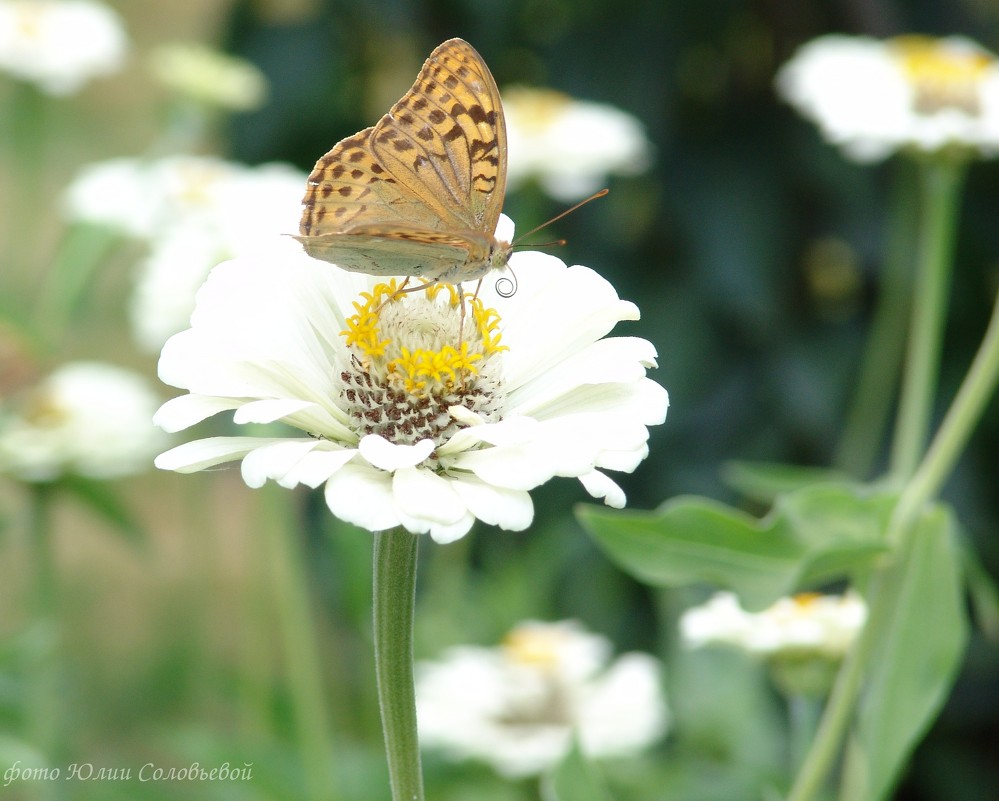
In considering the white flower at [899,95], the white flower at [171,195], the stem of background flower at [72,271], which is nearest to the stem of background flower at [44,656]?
the stem of background flower at [72,271]

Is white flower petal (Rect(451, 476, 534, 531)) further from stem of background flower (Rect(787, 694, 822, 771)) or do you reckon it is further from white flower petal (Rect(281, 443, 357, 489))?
stem of background flower (Rect(787, 694, 822, 771))

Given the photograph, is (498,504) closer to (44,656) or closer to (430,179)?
(430,179)

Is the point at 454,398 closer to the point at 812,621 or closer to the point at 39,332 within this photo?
the point at 812,621

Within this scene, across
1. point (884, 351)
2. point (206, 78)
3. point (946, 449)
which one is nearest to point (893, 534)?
point (946, 449)

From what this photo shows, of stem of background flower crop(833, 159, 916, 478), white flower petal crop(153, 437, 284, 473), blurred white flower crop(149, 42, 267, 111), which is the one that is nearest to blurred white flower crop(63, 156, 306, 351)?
blurred white flower crop(149, 42, 267, 111)

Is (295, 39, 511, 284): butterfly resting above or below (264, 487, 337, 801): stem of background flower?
above
